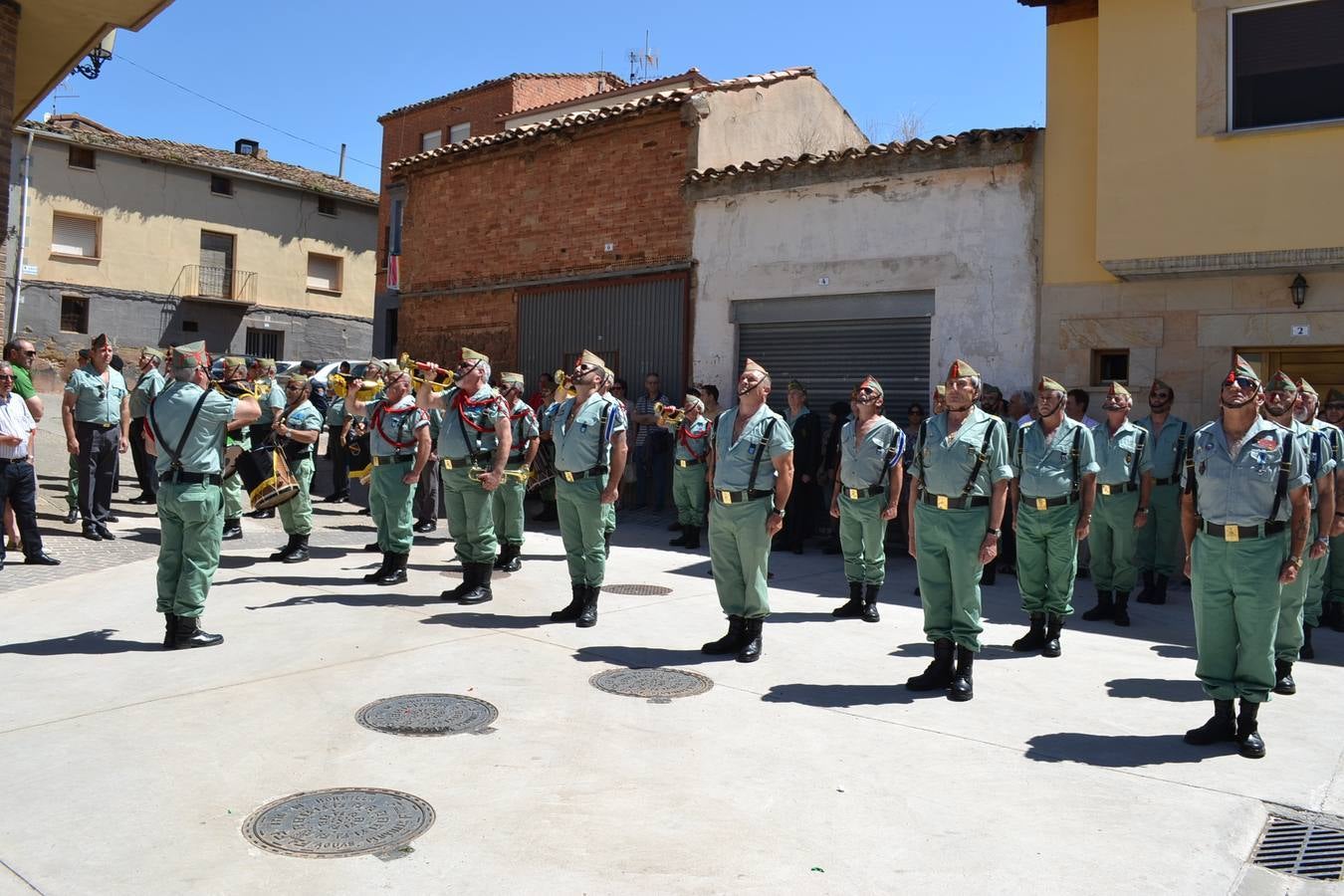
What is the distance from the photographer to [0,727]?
518 cm

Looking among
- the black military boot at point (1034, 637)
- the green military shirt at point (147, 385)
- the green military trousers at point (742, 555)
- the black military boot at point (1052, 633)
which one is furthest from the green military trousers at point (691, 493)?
the green military shirt at point (147, 385)

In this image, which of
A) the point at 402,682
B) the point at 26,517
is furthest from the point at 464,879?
the point at 26,517

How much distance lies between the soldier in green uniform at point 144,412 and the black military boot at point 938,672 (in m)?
10.7

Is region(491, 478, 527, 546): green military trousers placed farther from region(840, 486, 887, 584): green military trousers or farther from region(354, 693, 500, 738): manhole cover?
region(354, 693, 500, 738): manhole cover

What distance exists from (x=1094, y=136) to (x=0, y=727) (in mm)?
11705

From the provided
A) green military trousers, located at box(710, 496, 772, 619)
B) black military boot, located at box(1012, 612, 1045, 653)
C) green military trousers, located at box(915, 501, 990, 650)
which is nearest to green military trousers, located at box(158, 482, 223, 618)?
green military trousers, located at box(710, 496, 772, 619)

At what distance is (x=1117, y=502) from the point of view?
900 centimetres

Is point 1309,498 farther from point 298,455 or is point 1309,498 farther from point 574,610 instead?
point 298,455

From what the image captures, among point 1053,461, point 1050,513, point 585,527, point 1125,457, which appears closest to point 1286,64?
point 1125,457

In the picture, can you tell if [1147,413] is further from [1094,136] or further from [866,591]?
[866,591]

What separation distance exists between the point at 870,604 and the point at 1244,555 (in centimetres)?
366

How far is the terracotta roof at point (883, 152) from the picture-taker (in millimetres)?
12617

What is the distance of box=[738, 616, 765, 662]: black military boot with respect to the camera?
23.3 ft

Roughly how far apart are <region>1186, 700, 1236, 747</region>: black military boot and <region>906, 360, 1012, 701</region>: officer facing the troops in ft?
4.06
